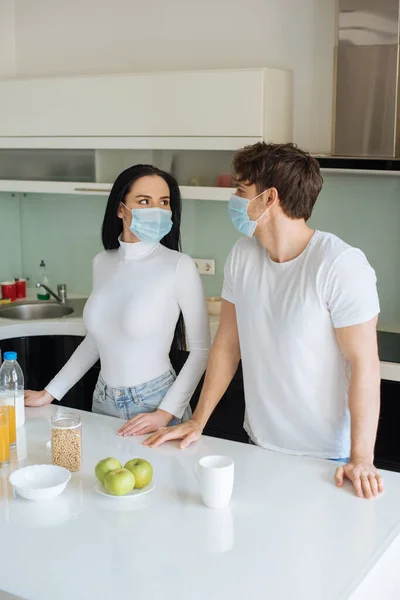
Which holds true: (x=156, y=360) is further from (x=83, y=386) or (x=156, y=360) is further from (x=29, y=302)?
(x=29, y=302)

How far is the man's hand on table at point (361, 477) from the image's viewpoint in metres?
1.82

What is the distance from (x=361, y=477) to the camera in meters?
1.84

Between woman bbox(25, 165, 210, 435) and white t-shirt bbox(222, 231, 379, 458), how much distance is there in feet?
0.68

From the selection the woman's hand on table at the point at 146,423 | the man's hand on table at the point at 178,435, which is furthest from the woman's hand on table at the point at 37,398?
the man's hand on table at the point at 178,435

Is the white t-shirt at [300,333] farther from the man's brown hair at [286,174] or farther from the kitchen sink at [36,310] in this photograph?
the kitchen sink at [36,310]

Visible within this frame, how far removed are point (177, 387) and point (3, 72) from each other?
2.55m

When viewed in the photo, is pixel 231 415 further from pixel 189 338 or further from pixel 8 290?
pixel 8 290

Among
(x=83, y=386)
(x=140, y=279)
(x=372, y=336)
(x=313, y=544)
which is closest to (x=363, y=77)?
(x=140, y=279)

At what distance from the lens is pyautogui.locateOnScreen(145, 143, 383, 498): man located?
1.95 meters

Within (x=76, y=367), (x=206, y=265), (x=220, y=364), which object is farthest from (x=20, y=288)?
(x=220, y=364)

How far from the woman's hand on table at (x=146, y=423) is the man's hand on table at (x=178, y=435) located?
2.8 inches

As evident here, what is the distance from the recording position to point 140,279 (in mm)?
2400

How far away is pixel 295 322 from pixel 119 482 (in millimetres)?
580

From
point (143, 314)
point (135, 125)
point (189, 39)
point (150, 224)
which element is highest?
point (189, 39)
